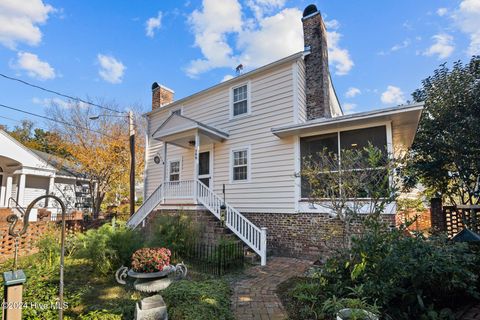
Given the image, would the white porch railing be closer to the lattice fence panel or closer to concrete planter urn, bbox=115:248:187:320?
concrete planter urn, bbox=115:248:187:320

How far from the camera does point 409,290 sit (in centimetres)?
343

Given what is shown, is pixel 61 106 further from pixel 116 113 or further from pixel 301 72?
pixel 301 72

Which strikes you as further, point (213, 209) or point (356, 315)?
point (213, 209)

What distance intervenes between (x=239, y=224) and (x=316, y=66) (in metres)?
6.24

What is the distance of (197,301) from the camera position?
378 cm

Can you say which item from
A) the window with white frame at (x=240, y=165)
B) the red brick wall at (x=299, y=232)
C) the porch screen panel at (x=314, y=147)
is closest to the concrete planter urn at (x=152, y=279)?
the red brick wall at (x=299, y=232)

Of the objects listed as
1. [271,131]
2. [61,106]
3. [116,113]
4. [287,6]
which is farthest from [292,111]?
[61,106]

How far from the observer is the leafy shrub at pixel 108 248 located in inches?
217

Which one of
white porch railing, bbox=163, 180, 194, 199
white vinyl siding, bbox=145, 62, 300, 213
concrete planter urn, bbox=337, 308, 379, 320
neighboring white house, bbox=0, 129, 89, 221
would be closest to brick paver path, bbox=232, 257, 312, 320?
concrete planter urn, bbox=337, 308, 379, 320

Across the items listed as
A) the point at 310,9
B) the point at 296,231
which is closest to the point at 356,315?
the point at 296,231

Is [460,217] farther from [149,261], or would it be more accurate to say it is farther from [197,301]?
[149,261]

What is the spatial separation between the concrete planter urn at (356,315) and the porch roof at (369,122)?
209 inches

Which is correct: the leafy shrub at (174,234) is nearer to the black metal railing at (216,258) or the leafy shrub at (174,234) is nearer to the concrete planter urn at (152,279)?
the black metal railing at (216,258)

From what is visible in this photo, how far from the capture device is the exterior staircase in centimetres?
710
